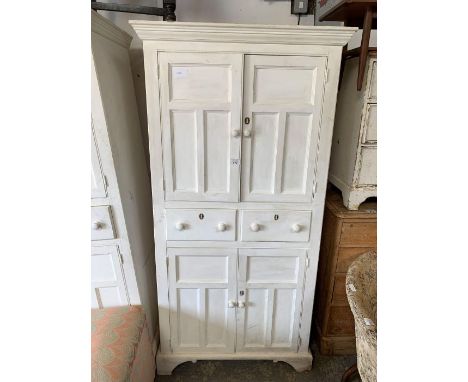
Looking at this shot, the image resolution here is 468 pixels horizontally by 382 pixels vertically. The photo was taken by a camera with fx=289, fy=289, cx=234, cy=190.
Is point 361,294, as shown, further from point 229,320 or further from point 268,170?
point 229,320

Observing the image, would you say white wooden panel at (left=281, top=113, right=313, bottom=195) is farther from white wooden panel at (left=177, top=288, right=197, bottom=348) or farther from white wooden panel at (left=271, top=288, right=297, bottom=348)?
white wooden panel at (left=177, top=288, right=197, bottom=348)

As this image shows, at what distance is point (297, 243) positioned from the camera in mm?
1229

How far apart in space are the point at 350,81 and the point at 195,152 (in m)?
0.73

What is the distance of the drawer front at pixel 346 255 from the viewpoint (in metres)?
1.34

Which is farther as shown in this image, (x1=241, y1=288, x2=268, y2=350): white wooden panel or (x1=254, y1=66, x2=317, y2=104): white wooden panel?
(x1=241, y1=288, x2=268, y2=350): white wooden panel

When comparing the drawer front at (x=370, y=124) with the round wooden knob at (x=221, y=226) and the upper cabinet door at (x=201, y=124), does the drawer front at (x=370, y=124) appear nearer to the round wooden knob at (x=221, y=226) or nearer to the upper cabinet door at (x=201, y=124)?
the upper cabinet door at (x=201, y=124)

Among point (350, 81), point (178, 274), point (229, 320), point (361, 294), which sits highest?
point (350, 81)

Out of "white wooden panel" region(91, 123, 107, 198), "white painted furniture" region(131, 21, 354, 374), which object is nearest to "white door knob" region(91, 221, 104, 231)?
"white wooden panel" region(91, 123, 107, 198)

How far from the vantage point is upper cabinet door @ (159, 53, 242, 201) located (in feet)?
3.29

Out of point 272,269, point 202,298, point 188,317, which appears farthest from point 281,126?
point 188,317

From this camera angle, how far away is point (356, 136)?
118 centimetres

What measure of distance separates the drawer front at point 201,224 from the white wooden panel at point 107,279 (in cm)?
25

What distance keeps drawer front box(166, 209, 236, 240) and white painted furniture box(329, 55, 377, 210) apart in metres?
0.53

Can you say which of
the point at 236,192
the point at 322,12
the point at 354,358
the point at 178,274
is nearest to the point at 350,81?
the point at 322,12
